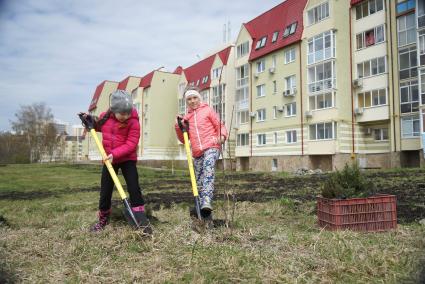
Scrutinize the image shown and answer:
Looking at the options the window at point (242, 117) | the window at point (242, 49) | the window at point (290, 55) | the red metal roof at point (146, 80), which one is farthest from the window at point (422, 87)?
the red metal roof at point (146, 80)

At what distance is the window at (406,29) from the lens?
83.4 ft

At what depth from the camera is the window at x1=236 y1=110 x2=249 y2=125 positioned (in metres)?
37.8

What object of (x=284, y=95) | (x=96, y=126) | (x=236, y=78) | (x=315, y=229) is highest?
(x=236, y=78)

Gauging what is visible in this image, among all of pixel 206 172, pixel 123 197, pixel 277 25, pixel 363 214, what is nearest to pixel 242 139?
pixel 277 25

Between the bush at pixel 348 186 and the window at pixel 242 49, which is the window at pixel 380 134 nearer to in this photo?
the window at pixel 242 49

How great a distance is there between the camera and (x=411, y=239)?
13.5 feet

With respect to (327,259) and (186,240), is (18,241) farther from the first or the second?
(327,259)

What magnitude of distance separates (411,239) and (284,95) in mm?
28854

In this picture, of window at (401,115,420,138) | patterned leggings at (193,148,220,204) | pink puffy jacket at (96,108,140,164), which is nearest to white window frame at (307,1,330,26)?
window at (401,115,420,138)

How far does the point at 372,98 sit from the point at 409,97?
106 inches

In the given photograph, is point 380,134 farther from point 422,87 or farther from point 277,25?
point 277,25

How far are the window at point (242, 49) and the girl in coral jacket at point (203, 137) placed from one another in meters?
33.6

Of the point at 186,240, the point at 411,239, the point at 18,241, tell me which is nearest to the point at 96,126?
the point at 18,241

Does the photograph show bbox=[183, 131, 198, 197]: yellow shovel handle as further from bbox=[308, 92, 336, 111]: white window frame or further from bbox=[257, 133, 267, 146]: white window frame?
bbox=[257, 133, 267, 146]: white window frame
